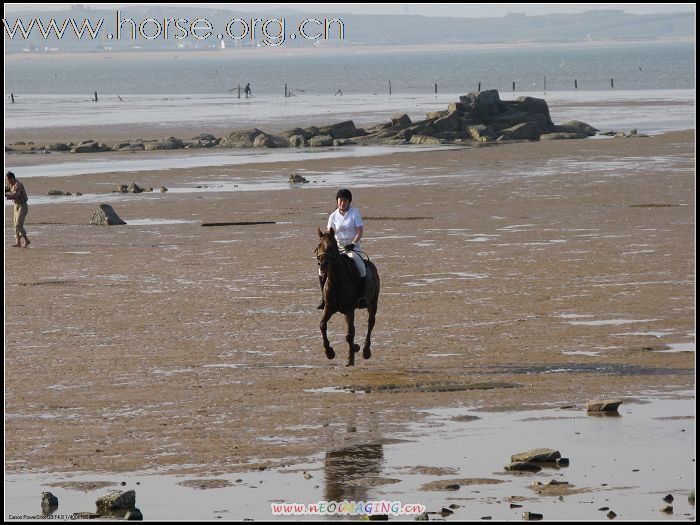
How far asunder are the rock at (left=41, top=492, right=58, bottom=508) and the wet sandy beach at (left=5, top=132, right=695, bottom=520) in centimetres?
78

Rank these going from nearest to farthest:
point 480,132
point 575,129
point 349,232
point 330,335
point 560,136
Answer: point 349,232 < point 330,335 < point 560,136 < point 480,132 < point 575,129

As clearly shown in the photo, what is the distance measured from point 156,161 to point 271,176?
1177cm

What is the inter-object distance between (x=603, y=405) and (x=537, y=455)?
218cm

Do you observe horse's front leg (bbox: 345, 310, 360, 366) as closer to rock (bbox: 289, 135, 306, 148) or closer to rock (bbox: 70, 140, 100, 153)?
rock (bbox: 289, 135, 306, 148)

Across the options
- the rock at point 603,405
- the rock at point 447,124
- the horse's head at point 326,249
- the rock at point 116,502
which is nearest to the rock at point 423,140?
the rock at point 447,124

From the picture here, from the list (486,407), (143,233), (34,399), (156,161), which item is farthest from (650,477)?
(156,161)

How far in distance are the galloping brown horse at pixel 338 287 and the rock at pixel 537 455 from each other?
197 inches

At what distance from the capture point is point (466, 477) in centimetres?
1220

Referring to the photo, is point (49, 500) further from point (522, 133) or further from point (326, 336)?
point (522, 133)

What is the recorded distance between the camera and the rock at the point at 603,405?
567 inches

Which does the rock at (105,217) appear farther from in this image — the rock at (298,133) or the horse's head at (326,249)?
the rock at (298,133)

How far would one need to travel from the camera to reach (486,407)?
14922 mm

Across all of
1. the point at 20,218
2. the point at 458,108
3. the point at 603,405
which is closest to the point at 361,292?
the point at 603,405

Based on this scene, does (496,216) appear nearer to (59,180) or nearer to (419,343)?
(419,343)
